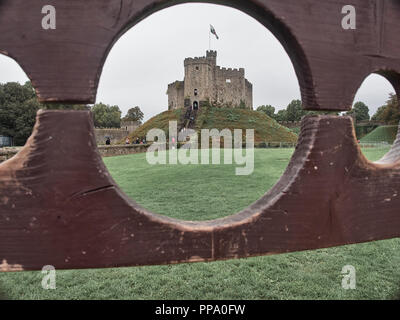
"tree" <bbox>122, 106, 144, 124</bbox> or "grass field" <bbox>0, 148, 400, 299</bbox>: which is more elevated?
"tree" <bbox>122, 106, 144, 124</bbox>

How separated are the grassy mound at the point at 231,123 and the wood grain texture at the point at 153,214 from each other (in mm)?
25525

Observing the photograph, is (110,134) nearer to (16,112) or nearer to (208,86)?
(16,112)

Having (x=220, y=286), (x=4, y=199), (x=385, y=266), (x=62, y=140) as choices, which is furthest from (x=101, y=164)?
(x=385, y=266)

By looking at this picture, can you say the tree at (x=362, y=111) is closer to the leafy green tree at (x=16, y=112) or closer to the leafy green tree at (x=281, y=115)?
the leafy green tree at (x=281, y=115)

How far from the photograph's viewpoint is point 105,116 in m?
47.7

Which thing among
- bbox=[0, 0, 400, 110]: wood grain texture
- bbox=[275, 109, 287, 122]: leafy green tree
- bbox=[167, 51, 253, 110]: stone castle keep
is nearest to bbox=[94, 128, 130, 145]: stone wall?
bbox=[167, 51, 253, 110]: stone castle keep

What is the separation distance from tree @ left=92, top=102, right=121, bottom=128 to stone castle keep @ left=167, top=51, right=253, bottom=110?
15.6 meters

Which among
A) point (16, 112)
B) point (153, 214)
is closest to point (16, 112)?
point (16, 112)

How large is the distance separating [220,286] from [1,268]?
1.42m

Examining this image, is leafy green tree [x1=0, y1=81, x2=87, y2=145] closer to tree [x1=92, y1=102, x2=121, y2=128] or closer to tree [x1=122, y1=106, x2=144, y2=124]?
tree [x1=92, y1=102, x2=121, y2=128]

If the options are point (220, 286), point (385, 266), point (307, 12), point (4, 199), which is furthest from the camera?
point (385, 266)

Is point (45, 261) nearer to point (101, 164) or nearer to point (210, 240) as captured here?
point (101, 164)

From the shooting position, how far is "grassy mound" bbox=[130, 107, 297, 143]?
28.3 meters

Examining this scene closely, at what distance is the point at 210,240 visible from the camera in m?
0.74
